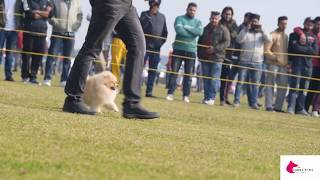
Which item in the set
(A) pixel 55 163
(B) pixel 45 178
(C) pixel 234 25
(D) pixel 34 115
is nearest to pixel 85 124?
(D) pixel 34 115

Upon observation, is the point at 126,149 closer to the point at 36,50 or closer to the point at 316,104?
the point at 36,50

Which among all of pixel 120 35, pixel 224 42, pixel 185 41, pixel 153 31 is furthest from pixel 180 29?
pixel 120 35

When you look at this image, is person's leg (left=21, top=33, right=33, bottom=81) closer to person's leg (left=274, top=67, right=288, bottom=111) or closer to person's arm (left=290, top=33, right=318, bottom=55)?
person's leg (left=274, top=67, right=288, bottom=111)

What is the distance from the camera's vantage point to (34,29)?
14273 mm

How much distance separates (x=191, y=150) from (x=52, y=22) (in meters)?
9.91

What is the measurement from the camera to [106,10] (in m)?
6.91

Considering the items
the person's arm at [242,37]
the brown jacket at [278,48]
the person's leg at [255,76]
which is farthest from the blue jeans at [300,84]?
the person's arm at [242,37]

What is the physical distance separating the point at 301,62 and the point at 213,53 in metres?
1.93

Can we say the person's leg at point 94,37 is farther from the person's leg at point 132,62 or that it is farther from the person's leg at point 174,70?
the person's leg at point 174,70

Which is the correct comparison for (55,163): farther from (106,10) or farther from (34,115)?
(106,10)

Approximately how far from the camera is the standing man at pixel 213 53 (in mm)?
15297

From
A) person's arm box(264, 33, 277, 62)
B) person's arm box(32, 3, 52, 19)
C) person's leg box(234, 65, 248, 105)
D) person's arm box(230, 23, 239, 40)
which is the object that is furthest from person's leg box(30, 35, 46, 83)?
person's arm box(264, 33, 277, 62)

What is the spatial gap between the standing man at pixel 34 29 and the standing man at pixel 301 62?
5.25m

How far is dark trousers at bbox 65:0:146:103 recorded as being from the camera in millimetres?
6934
